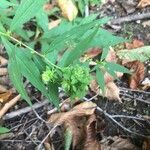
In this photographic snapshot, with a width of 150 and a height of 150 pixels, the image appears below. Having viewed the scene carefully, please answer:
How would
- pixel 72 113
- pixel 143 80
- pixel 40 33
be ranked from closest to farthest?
pixel 72 113, pixel 143 80, pixel 40 33

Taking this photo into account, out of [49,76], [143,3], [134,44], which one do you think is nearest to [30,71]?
[49,76]

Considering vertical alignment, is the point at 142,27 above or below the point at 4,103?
above

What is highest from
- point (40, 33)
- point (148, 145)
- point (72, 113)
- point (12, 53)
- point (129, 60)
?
point (12, 53)

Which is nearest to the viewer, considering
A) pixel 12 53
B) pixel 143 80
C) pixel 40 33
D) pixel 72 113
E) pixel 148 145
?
pixel 12 53

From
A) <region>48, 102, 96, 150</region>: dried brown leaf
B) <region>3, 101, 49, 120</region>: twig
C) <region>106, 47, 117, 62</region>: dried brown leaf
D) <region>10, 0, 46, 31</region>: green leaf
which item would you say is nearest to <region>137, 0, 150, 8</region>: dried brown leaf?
<region>106, 47, 117, 62</region>: dried brown leaf

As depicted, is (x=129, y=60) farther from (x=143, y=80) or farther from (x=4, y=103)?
(x=4, y=103)

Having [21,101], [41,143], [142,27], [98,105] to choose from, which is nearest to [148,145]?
[98,105]

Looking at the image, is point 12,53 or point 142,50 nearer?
point 12,53
